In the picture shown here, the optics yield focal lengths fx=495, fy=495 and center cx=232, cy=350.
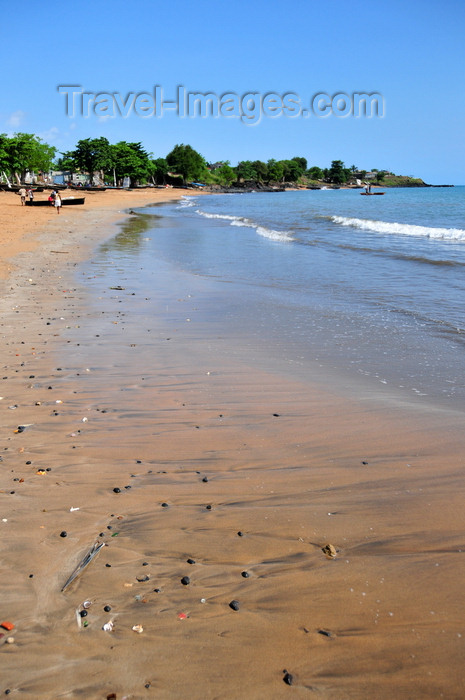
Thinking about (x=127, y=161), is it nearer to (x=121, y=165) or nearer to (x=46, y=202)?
(x=121, y=165)

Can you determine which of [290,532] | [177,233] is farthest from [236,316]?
[177,233]

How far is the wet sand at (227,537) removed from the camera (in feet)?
6.44

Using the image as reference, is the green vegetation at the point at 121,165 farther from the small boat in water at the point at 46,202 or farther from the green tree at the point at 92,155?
the small boat in water at the point at 46,202

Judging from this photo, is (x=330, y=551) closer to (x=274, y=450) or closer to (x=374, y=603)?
(x=374, y=603)

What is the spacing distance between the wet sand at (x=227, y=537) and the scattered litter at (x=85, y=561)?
26mm

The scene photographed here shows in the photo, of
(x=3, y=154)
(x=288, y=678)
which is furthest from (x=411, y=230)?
(x=3, y=154)

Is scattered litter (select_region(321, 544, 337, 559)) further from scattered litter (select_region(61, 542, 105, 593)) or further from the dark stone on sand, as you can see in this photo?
scattered litter (select_region(61, 542, 105, 593))

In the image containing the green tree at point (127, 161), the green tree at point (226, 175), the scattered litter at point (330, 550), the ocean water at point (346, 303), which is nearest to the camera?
the scattered litter at point (330, 550)

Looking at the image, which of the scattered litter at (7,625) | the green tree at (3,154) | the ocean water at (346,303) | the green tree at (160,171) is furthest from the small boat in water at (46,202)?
the green tree at (160,171)

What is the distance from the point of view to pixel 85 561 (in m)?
2.50

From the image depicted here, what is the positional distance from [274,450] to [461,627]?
172 centimetres

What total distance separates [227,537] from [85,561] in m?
0.75

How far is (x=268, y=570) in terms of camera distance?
2475 mm

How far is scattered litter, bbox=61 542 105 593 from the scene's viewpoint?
2.37 meters
